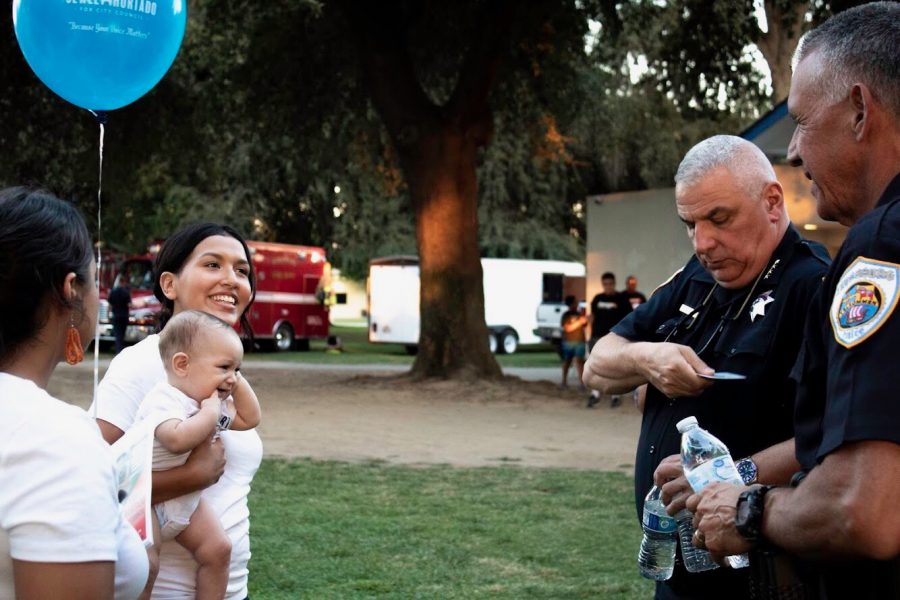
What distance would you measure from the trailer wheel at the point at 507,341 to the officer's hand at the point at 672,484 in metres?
34.6

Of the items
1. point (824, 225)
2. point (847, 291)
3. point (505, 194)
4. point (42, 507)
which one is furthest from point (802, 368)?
point (505, 194)

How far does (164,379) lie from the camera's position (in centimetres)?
333

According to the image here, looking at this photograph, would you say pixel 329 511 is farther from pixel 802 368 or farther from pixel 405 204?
pixel 405 204

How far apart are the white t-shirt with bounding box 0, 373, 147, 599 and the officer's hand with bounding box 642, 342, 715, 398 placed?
1620 mm

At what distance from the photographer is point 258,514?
28.8 ft

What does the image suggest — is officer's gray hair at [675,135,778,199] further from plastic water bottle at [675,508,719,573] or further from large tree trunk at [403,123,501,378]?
large tree trunk at [403,123,501,378]

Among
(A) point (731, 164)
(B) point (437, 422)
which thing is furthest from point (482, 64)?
(A) point (731, 164)

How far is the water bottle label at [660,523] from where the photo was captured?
3.28m

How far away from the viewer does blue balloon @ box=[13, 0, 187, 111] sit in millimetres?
6699

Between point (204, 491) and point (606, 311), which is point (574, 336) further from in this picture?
point (204, 491)

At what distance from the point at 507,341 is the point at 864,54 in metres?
35.6

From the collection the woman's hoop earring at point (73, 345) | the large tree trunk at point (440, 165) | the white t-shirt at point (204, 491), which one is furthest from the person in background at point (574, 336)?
the woman's hoop earring at point (73, 345)

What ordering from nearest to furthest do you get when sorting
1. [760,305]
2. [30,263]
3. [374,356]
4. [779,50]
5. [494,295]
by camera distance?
[30,263] → [760,305] → [779,50] → [374,356] → [494,295]

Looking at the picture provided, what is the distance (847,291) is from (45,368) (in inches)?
61.5
